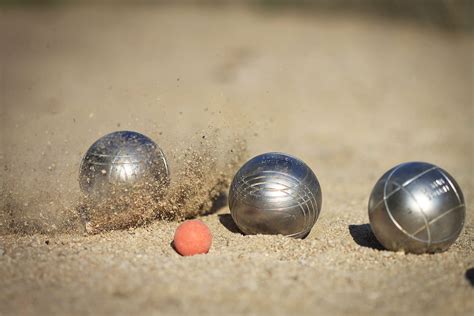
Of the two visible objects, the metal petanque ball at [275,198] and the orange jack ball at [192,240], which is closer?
the orange jack ball at [192,240]

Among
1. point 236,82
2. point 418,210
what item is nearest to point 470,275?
point 418,210

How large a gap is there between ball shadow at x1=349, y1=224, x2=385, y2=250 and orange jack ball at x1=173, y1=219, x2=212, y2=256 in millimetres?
2111

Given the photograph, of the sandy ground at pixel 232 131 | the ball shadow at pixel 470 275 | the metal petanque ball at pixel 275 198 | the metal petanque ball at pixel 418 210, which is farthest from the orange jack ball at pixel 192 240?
the ball shadow at pixel 470 275

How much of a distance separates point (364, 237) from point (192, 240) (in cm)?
252

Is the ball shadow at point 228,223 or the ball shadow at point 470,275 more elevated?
the ball shadow at point 470,275

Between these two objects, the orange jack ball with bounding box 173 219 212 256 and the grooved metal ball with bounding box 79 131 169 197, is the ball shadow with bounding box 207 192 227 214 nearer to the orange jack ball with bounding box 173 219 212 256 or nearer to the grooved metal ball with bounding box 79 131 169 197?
the grooved metal ball with bounding box 79 131 169 197

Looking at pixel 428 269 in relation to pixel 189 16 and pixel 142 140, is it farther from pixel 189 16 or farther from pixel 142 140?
pixel 189 16

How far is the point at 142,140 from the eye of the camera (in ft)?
25.2

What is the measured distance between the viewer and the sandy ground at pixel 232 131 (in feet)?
18.9

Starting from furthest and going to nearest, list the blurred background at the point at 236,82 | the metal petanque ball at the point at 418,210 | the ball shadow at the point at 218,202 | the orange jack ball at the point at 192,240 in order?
the blurred background at the point at 236,82
the ball shadow at the point at 218,202
the orange jack ball at the point at 192,240
the metal petanque ball at the point at 418,210

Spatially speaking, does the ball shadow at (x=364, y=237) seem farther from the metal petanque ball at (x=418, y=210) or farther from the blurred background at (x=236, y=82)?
the blurred background at (x=236, y=82)

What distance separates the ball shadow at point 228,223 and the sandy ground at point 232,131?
0.15ft

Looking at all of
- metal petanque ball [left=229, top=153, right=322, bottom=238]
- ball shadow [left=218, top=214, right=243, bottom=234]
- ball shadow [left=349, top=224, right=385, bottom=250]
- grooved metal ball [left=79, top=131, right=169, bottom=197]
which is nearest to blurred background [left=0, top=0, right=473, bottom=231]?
grooved metal ball [left=79, top=131, right=169, bottom=197]

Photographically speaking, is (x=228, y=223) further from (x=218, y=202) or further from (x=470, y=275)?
Result: (x=470, y=275)
